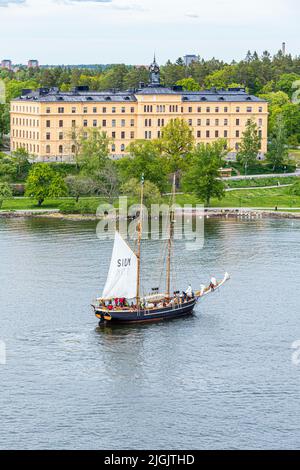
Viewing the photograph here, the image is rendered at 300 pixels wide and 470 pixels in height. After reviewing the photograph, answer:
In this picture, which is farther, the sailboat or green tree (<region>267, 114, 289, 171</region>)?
green tree (<region>267, 114, 289, 171</region>)

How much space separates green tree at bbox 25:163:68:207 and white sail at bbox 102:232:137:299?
4004 cm

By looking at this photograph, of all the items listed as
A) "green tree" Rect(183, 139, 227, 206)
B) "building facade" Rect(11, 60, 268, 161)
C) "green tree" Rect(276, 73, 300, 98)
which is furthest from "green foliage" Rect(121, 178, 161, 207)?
"green tree" Rect(276, 73, 300, 98)

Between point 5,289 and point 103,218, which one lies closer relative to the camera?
point 5,289

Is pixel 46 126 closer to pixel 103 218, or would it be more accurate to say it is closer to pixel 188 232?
pixel 103 218

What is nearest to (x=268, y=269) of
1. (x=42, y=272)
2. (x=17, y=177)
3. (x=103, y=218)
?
(x=42, y=272)

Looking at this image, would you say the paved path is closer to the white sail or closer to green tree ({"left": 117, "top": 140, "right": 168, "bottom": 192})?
green tree ({"left": 117, "top": 140, "right": 168, "bottom": 192})

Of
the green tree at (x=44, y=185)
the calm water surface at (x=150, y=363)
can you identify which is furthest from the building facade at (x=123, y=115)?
the calm water surface at (x=150, y=363)

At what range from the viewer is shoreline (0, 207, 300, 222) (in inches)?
4055

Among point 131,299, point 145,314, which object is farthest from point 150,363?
point 131,299

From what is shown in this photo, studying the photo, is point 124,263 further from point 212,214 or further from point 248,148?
point 248,148

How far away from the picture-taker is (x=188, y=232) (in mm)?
93750

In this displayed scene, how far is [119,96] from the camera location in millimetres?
125250

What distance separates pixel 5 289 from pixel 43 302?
13.8 feet

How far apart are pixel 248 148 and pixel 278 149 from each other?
316 centimetres
